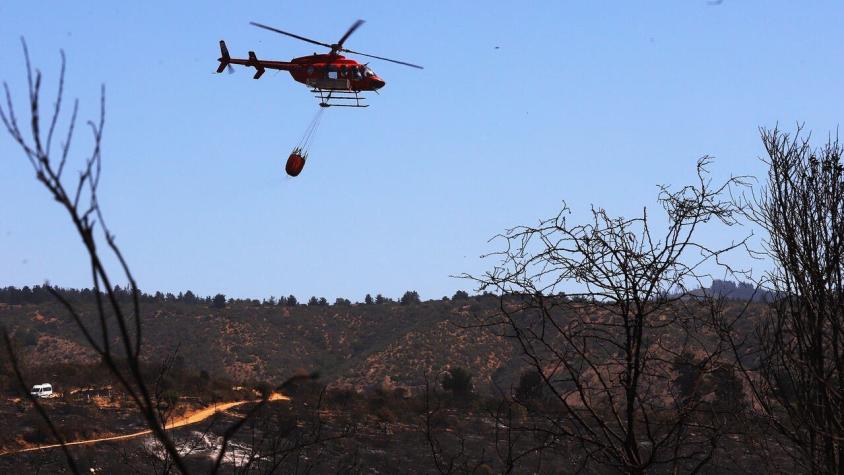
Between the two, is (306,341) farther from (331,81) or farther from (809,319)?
(809,319)

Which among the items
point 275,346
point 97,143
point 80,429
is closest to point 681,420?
point 97,143

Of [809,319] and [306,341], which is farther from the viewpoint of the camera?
[306,341]

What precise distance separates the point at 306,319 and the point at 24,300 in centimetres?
3287

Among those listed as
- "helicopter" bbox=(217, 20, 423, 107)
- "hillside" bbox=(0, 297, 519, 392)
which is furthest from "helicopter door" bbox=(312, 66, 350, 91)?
"hillside" bbox=(0, 297, 519, 392)

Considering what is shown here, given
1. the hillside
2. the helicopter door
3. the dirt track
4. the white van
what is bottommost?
the dirt track

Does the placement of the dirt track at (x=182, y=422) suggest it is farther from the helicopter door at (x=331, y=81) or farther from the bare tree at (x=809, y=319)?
the bare tree at (x=809, y=319)

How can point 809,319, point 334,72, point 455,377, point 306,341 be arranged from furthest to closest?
1. point 306,341
2. point 455,377
3. point 334,72
4. point 809,319

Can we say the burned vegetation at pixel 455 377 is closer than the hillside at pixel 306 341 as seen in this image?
Yes

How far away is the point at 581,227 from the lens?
7297 millimetres

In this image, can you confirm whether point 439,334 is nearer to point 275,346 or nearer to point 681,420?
point 275,346

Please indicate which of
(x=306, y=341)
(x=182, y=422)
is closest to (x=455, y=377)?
(x=182, y=422)

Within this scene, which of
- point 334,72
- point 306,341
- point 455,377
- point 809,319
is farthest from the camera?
point 306,341

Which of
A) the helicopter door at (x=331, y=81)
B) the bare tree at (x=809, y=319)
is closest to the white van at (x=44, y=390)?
the helicopter door at (x=331, y=81)

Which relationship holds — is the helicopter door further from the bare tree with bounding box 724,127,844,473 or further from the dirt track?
the bare tree with bounding box 724,127,844,473
